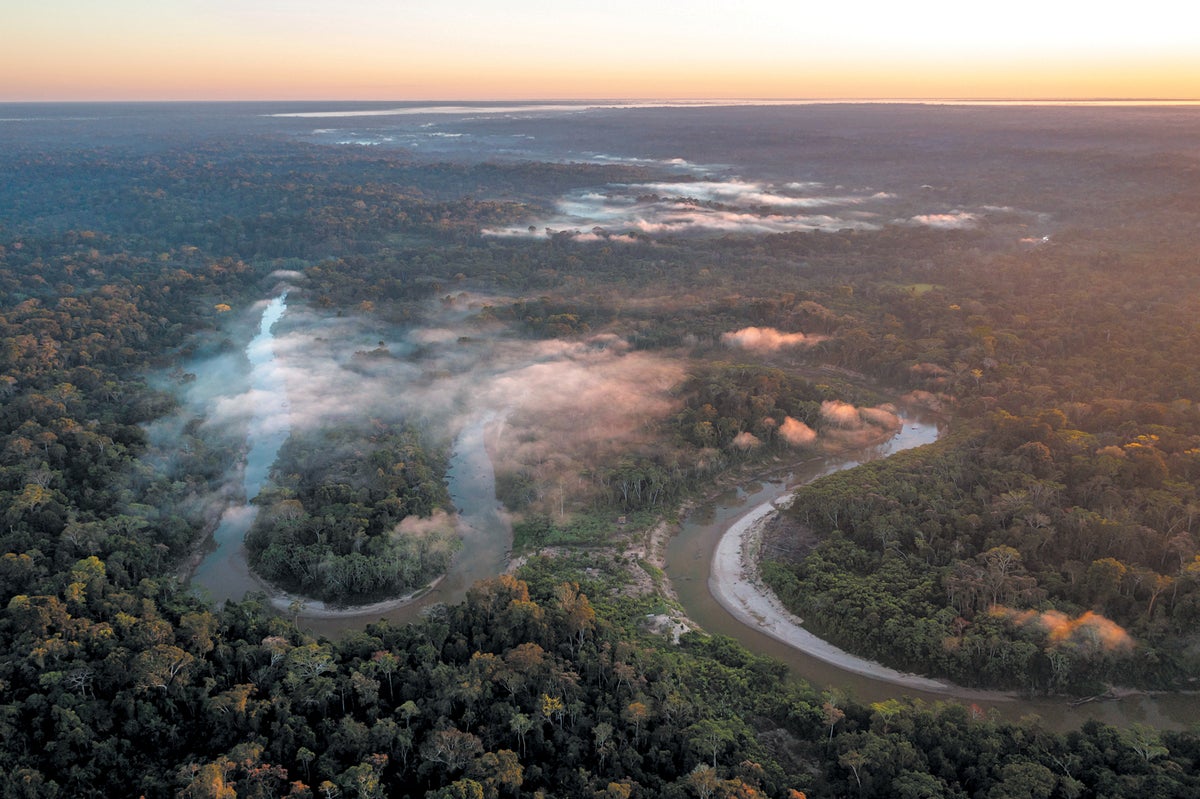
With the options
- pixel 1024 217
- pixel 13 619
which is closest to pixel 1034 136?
pixel 1024 217

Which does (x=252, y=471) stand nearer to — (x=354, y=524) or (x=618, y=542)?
(x=354, y=524)

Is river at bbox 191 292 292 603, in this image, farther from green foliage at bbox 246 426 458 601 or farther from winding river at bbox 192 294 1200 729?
green foliage at bbox 246 426 458 601

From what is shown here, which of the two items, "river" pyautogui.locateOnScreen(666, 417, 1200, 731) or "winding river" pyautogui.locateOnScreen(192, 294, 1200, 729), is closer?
"river" pyautogui.locateOnScreen(666, 417, 1200, 731)

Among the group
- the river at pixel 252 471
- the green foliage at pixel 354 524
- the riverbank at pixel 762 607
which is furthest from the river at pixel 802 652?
the river at pixel 252 471

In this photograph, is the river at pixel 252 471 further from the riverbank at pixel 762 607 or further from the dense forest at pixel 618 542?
the riverbank at pixel 762 607

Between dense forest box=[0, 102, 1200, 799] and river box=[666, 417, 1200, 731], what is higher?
dense forest box=[0, 102, 1200, 799]

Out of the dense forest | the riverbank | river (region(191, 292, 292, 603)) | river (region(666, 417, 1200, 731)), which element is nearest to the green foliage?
the dense forest

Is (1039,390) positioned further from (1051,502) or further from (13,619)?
(13,619)
